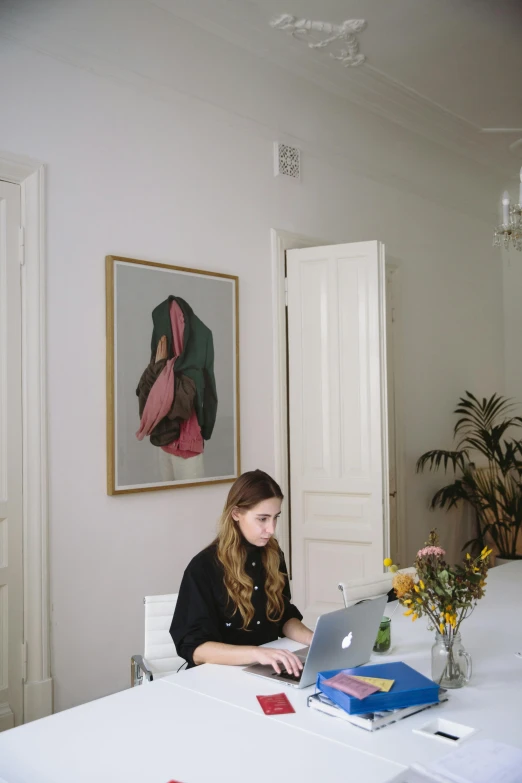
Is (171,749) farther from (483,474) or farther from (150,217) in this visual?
(483,474)

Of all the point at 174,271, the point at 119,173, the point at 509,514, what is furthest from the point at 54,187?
the point at 509,514

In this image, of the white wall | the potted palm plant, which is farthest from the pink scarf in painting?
the potted palm plant

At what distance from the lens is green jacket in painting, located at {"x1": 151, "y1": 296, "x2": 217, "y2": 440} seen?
4.01 meters

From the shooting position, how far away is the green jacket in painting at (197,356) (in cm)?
401

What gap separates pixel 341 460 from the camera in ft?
15.0

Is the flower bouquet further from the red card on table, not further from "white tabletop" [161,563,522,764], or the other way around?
the red card on table

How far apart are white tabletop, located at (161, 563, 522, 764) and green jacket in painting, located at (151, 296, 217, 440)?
1729mm

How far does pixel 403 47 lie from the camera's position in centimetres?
480

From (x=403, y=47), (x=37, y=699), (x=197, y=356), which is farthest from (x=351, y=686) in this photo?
(x=403, y=47)

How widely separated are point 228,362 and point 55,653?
72.8 inches

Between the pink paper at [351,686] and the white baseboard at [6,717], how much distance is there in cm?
194

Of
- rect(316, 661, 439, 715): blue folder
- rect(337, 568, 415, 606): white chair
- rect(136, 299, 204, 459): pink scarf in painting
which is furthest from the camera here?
rect(136, 299, 204, 459): pink scarf in painting

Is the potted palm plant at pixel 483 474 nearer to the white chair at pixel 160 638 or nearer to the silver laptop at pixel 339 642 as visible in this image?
the white chair at pixel 160 638

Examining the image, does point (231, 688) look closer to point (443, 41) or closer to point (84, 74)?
point (84, 74)
